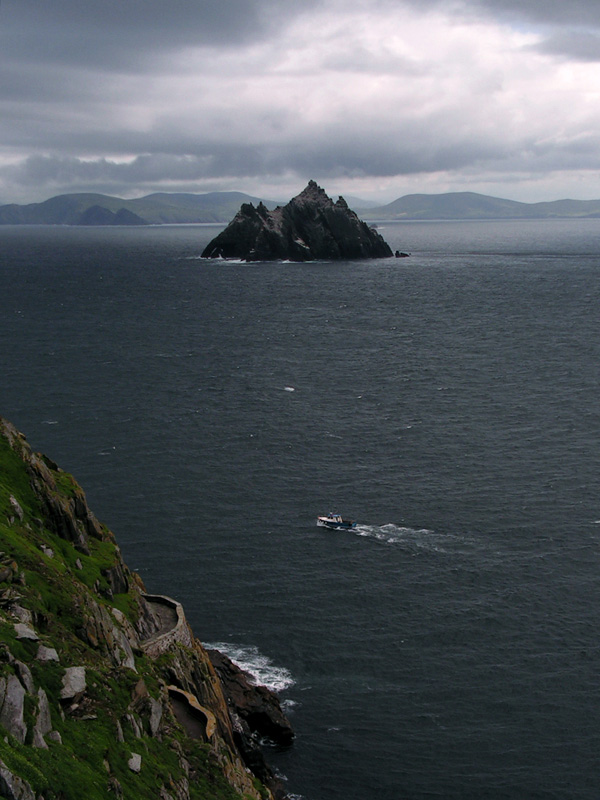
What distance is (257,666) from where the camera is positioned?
62750 mm

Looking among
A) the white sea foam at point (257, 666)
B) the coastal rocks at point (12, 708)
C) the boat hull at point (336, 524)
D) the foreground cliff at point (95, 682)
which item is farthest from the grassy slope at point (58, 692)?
the boat hull at point (336, 524)

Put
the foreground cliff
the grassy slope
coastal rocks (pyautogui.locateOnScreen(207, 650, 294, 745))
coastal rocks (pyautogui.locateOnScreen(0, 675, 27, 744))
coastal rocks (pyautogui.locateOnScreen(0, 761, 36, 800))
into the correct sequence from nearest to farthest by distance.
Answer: coastal rocks (pyautogui.locateOnScreen(0, 761, 36, 800)) < coastal rocks (pyautogui.locateOnScreen(0, 675, 27, 744)) < the grassy slope < the foreground cliff < coastal rocks (pyautogui.locateOnScreen(207, 650, 294, 745))

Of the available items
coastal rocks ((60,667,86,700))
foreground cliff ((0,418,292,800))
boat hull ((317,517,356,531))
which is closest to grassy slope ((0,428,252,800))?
foreground cliff ((0,418,292,800))

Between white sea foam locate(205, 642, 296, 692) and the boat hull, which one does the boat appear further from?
white sea foam locate(205, 642, 296, 692)

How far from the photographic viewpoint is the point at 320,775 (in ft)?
176

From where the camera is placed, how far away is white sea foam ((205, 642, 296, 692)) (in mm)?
61188

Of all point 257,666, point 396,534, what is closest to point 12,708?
point 257,666

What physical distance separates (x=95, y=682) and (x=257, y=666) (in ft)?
103

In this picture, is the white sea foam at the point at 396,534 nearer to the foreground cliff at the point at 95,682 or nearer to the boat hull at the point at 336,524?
the boat hull at the point at 336,524

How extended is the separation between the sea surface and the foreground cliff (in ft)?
26.9

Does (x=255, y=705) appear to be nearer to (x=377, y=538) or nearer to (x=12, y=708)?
(x=377, y=538)

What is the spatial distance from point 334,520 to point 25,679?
56101mm

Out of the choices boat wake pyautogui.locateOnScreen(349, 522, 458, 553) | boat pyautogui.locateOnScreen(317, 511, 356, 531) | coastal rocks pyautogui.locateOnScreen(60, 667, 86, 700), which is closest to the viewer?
coastal rocks pyautogui.locateOnScreen(60, 667, 86, 700)

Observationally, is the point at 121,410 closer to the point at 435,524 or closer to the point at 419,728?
the point at 435,524
